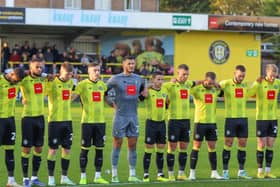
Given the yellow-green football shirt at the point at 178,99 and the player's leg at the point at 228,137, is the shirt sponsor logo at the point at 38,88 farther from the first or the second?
the player's leg at the point at 228,137

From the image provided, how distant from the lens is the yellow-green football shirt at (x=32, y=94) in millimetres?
12406

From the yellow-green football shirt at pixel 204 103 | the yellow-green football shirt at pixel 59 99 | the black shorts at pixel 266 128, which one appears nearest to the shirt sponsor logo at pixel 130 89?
the yellow-green football shirt at pixel 59 99

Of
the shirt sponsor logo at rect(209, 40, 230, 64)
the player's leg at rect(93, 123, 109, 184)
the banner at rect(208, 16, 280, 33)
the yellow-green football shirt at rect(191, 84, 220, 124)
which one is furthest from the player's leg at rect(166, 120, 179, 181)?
the shirt sponsor logo at rect(209, 40, 230, 64)

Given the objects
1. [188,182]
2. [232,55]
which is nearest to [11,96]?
[188,182]

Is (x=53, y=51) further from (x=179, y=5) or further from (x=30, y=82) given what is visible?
(x=179, y=5)

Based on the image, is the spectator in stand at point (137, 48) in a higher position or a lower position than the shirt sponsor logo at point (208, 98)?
higher

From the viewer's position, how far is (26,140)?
40.3ft

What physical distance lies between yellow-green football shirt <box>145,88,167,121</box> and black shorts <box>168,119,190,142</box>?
0.88 ft

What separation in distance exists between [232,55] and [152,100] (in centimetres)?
3228

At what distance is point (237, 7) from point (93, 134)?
6718cm

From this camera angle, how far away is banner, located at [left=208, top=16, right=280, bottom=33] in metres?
43.2

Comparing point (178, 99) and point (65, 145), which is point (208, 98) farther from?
point (65, 145)

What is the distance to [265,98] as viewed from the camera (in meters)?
13.8

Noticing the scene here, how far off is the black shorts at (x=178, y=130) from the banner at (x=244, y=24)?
1196 inches
